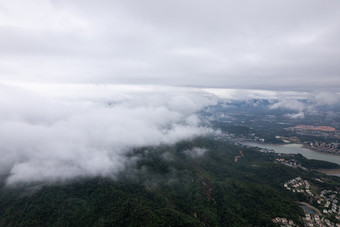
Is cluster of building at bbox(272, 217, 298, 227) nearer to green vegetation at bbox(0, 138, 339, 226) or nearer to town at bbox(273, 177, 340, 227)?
town at bbox(273, 177, 340, 227)

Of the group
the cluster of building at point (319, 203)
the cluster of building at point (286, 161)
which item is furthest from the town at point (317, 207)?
the cluster of building at point (286, 161)

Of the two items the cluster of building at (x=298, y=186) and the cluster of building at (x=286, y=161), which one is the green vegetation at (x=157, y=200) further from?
the cluster of building at (x=286, y=161)

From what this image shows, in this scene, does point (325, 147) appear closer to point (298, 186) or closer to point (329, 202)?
point (298, 186)

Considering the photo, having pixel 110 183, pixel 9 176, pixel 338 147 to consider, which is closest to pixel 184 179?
pixel 110 183

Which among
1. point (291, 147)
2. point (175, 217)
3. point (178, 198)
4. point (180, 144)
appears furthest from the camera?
point (291, 147)

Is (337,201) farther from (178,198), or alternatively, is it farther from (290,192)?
(178,198)

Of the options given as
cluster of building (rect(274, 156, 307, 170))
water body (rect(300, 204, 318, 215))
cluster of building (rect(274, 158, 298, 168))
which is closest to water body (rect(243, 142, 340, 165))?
cluster of building (rect(274, 156, 307, 170))

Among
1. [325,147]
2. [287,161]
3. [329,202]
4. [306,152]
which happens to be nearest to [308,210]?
[329,202]
